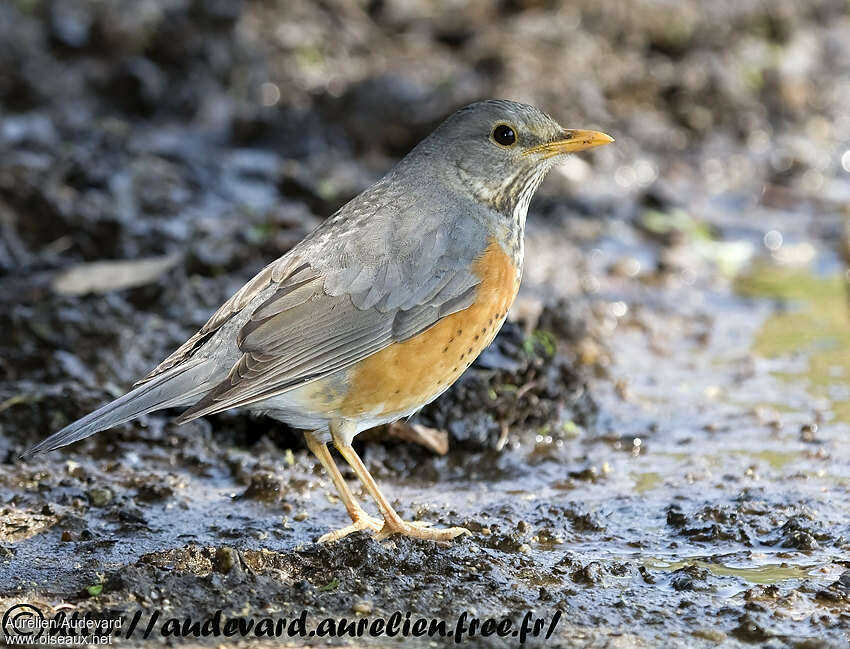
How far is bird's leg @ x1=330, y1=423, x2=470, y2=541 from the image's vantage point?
5250 mm

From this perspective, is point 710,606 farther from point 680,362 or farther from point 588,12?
point 588,12

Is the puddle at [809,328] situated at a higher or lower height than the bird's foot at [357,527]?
higher

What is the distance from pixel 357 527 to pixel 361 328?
883 millimetres

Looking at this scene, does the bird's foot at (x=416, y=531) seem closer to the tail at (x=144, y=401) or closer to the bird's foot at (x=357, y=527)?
the bird's foot at (x=357, y=527)

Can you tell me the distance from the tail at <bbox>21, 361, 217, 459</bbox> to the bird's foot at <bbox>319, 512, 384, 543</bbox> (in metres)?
0.83

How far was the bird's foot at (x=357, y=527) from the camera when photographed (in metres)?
5.24

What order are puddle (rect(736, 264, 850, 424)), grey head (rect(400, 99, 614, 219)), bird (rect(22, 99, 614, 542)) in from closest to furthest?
bird (rect(22, 99, 614, 542)), grey head (rect(400, 99, 614, 219)), puddle (rect(736, 264, 850, 424))

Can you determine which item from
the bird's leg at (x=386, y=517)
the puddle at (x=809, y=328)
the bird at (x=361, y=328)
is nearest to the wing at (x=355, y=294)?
the bird at (x=361, y=328)

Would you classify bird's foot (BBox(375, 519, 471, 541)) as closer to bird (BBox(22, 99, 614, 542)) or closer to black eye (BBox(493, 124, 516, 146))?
bird (BBox(22, 99, 614, 542))

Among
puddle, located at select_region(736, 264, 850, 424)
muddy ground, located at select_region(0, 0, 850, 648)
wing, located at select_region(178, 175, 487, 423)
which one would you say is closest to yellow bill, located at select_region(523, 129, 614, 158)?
wing, located at select_region(178, 175, 487, 423)

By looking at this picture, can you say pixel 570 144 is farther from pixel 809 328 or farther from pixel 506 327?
pixel 809 328

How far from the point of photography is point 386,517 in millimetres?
5328

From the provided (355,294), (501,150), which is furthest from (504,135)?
(355,294)

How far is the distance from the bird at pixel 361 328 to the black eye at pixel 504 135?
0.36 meters
